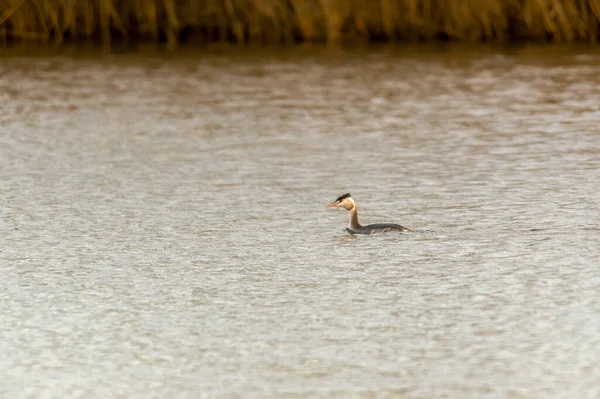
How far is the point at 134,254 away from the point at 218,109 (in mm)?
6209

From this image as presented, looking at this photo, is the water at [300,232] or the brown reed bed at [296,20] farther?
the brown reed bed at [296,20]

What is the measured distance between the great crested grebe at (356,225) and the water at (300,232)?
0.09m

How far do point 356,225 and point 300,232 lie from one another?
434mm

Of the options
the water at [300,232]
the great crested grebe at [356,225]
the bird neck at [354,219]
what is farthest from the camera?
the bird neck at [354,219]

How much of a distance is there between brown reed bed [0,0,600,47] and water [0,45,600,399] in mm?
1386

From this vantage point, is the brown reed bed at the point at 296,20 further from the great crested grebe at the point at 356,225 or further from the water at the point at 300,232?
the great crested grebe at the point at 356,225

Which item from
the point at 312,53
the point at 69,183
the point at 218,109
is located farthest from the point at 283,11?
the point at 69,183

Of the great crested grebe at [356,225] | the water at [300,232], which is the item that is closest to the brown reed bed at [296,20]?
the water at [300,232]

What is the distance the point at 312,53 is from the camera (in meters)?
18.5

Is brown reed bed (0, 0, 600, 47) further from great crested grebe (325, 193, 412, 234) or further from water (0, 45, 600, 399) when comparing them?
great crested grebe (325, 193, 412, 234)

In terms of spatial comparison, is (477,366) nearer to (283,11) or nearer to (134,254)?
(134,254)

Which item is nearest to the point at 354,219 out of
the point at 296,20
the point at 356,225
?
the point at 356,225

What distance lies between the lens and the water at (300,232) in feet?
21.2

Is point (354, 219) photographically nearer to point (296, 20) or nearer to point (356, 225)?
point (356, 225)
